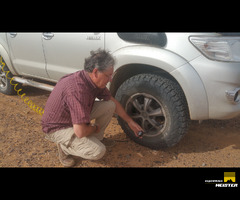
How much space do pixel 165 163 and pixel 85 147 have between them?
2.91 ft

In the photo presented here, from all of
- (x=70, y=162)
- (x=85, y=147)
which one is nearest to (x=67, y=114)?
(x=85, y=147)

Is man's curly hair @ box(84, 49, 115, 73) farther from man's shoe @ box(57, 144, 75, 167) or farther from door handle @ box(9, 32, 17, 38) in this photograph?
door handle @ box(9, 32, 17, 38)

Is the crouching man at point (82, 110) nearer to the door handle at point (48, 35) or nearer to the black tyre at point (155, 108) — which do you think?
the black tyre at point (155, 108)

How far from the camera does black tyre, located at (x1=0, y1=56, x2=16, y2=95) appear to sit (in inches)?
168

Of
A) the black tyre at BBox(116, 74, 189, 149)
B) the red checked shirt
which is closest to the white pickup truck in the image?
the black tyre at BBox(116, 74, 189, 149)

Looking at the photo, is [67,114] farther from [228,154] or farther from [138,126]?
[228,154]

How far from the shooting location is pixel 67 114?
2.35 metres

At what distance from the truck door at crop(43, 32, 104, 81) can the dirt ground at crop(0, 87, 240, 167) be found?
92 cm

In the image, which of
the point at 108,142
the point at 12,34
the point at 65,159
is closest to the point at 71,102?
the point at 65,159

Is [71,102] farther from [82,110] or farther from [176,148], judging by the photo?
[176,148]

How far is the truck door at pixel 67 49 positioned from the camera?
9.00 ft

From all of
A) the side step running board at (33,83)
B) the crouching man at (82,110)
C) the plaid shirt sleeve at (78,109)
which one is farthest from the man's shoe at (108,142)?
the side step running board at (33,83)

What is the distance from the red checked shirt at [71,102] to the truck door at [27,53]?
1.28 meters

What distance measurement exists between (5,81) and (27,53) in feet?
3.93
